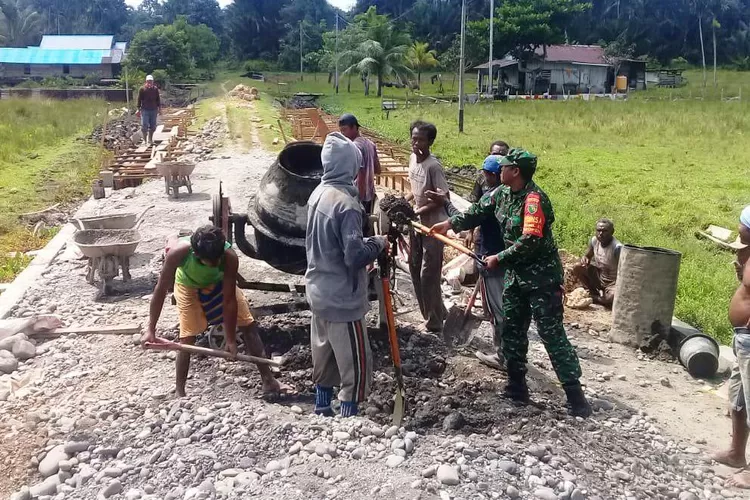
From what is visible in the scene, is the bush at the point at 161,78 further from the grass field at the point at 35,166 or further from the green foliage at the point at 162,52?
the grass field at the point at 35,166

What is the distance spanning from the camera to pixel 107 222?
762 cm

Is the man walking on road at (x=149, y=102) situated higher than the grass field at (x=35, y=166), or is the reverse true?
the man walking on road at (x=149, y=102)

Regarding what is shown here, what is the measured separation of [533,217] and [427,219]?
1.66m

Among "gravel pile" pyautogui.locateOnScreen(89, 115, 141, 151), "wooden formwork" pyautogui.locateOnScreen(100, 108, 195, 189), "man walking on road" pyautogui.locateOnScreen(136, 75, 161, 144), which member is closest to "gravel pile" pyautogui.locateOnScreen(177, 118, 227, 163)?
"wooden formwork" pyautogui.locateOnScreen(100, 108, 195, 189)

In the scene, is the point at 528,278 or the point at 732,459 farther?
the point at 528,278

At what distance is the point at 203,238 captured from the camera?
4.27 meters

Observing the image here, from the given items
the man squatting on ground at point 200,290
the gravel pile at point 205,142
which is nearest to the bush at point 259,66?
the gravel pile at point 205,142

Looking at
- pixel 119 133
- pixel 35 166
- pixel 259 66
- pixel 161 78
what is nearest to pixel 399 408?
pixel 35 166

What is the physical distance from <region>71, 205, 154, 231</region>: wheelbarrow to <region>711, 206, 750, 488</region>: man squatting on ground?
19.7 ft

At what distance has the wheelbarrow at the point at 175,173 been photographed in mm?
11359

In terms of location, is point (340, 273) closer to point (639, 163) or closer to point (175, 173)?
point (175, 173)

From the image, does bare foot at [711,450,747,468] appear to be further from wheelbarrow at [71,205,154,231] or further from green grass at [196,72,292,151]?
green grass at [196,72,292,151]

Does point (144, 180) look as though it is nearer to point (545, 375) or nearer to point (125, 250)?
point (125, 250)

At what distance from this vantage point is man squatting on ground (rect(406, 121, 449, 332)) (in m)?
5.84
